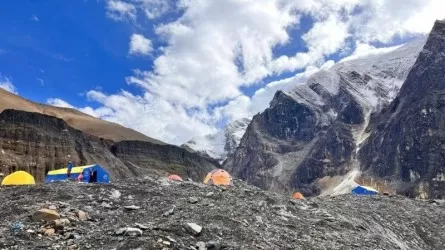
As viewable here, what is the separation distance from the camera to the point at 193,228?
16156 millimetres

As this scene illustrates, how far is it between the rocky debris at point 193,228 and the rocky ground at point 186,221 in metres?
0.03

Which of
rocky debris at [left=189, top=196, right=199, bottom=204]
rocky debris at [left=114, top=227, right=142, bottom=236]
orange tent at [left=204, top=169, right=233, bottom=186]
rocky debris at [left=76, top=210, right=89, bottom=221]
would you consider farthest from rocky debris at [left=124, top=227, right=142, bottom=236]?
orange tent at [left=204, top=169, right=233, bottom=186]

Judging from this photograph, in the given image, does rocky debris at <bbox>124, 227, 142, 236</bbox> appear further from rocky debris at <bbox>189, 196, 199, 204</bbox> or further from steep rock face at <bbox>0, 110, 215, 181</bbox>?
steep rock face at <bbox>0, 110, 215, 181</bbox>

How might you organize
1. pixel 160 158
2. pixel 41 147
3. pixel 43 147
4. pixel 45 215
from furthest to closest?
pixel 160 158, pixel 43 147, pixel 41 147, pixel 45 215

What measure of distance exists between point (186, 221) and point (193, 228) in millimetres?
1009

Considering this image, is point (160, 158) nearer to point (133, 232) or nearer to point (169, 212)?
point (169, 212)

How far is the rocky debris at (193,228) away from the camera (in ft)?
52.7

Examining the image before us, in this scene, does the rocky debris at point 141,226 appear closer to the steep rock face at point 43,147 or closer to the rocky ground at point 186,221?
the rocky ground at point 186,221

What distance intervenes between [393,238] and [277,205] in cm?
506

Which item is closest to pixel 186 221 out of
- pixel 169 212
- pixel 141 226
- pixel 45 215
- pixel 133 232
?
pixel 169 212

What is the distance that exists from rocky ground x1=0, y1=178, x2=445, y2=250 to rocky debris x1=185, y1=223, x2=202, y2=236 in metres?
0.03

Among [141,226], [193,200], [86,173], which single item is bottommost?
[141,226]

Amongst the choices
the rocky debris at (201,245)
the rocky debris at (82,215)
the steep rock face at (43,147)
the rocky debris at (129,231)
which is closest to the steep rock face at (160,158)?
the steep rock face at (43,147)

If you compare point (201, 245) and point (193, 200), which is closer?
point (201, 245)
